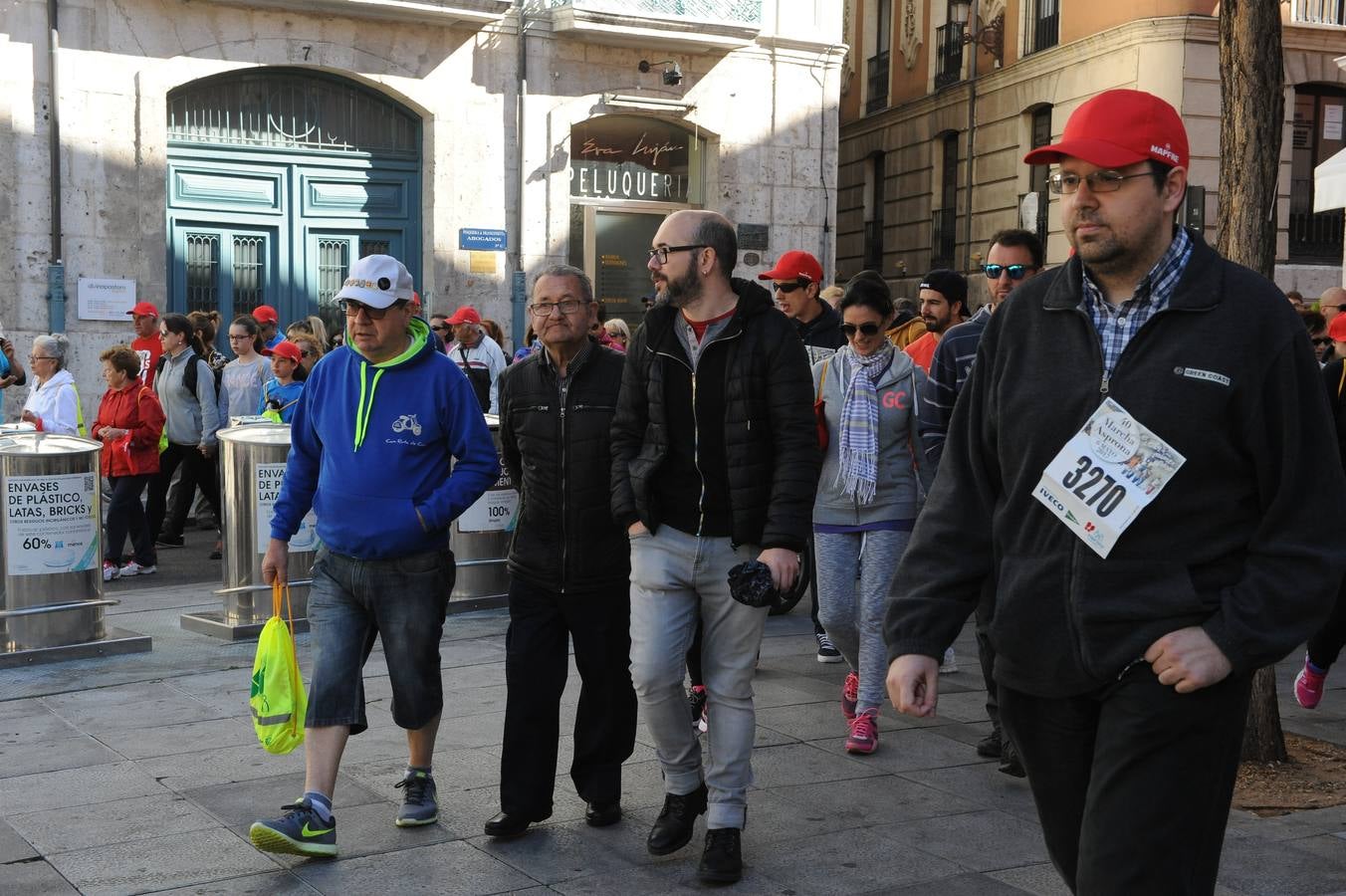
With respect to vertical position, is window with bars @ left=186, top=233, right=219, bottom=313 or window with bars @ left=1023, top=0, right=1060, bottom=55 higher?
window with bars @ left=1023, top=0, right=1060, bottom=55

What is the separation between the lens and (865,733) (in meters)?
6.26

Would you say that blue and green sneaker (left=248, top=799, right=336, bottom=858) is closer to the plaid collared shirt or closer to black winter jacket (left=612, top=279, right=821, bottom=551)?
black winter jacket (left=612, top=279, right=821, bottom=551)

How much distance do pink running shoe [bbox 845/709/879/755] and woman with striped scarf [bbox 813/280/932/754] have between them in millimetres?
165

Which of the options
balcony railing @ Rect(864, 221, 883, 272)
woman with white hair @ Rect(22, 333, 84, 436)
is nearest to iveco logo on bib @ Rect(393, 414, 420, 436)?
woman with white hair @ Rect(22, 333, 84, 436)

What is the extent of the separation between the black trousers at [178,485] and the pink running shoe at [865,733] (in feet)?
24.1

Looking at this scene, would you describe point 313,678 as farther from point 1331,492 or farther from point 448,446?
point 1331,492

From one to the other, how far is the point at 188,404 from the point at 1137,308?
1096 centimetres

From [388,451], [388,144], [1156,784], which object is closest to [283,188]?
[388,144]

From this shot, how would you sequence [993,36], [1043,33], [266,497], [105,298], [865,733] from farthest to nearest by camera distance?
[993,36], [1043,33], [105,298], [266,497], [865,733]

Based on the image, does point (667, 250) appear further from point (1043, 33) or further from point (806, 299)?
point (1043, 33)

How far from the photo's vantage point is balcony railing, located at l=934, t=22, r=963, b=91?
29.2 m

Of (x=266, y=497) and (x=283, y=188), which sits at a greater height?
(x=283, y=188)

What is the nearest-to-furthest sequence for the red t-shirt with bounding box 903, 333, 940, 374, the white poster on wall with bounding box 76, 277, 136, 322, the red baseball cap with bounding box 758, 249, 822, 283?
the red t-shirt with bounding box 903, 333, 940, 374, the red baseball cap with bounding box 758, 249, 822, 283, the white poster on wall with bounding box 76, 277, 136, 322

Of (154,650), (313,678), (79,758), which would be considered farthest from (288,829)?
(154,650)
